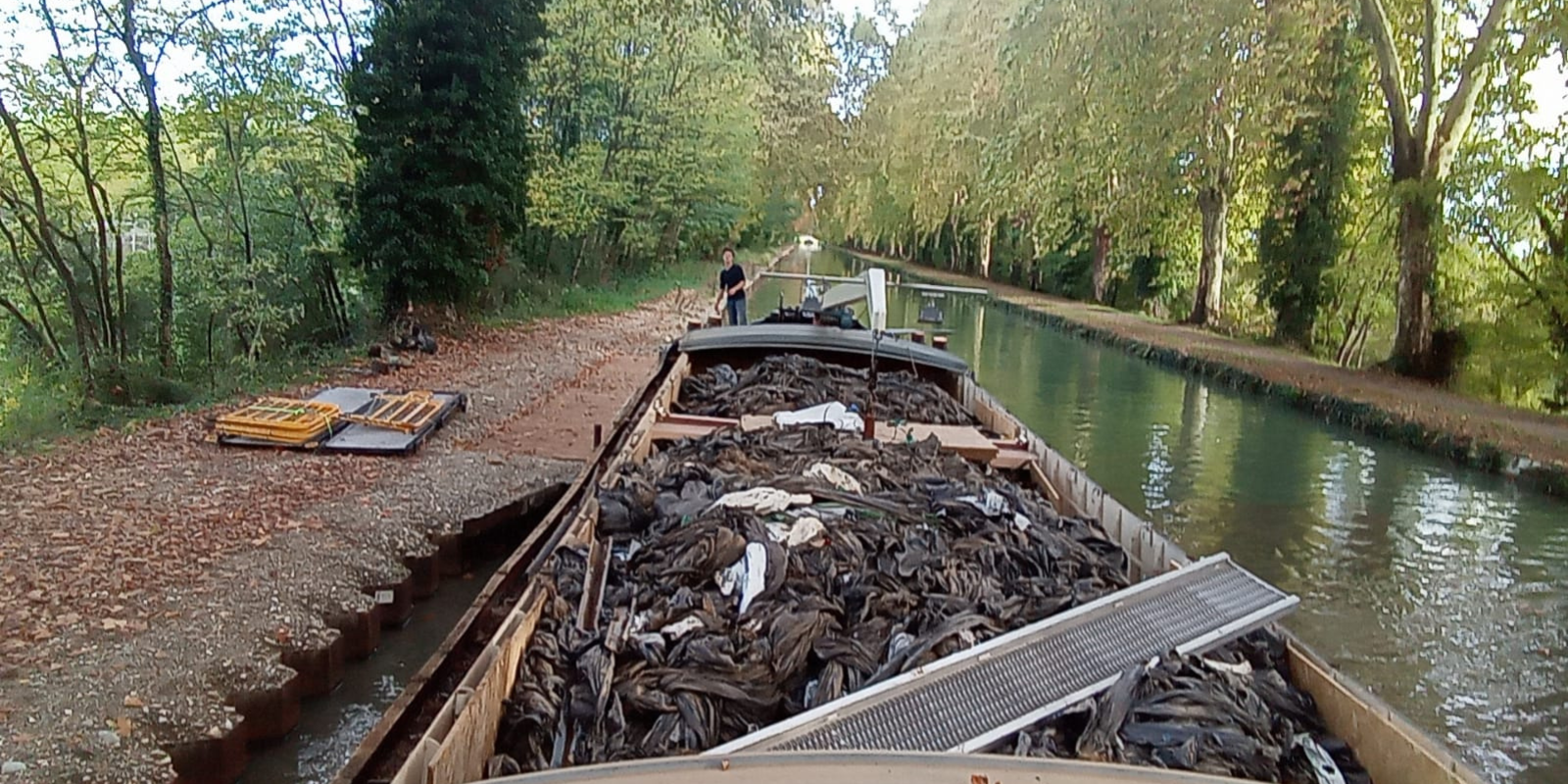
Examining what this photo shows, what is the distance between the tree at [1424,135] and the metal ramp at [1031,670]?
13505mm

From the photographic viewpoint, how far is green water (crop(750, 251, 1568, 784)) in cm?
600

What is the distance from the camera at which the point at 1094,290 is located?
1212 inches

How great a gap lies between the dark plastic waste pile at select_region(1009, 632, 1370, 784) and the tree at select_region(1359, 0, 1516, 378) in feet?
45.7

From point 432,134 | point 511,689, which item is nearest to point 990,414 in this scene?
point 511,689

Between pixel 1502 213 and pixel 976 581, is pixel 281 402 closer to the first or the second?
pixel 976 581

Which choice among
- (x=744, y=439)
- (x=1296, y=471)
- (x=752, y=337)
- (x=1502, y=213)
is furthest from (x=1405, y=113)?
(x=744, y=439)

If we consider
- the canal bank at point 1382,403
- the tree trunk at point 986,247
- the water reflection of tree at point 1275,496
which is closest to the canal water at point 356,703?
the water reflection of tree at point 1275,496

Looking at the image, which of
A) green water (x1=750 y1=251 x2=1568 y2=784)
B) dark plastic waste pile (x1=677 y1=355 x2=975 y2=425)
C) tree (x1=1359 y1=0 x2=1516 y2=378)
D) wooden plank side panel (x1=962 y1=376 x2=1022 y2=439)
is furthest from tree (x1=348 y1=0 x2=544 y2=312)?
tree (x1=1359 y1=0 x2=1516 y2=378)

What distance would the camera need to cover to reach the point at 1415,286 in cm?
1548

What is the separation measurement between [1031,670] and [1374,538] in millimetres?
7287

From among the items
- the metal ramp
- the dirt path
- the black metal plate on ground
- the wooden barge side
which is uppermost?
the metal ramp

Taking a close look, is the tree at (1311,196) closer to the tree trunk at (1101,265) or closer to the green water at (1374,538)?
the green water at (1374,538)

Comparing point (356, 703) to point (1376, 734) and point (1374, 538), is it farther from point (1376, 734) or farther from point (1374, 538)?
point (1374, 538)

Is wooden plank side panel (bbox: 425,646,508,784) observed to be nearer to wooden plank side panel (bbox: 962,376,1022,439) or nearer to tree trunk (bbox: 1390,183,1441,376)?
wooden plank side panel (bbox: 962,376,1022,439)
